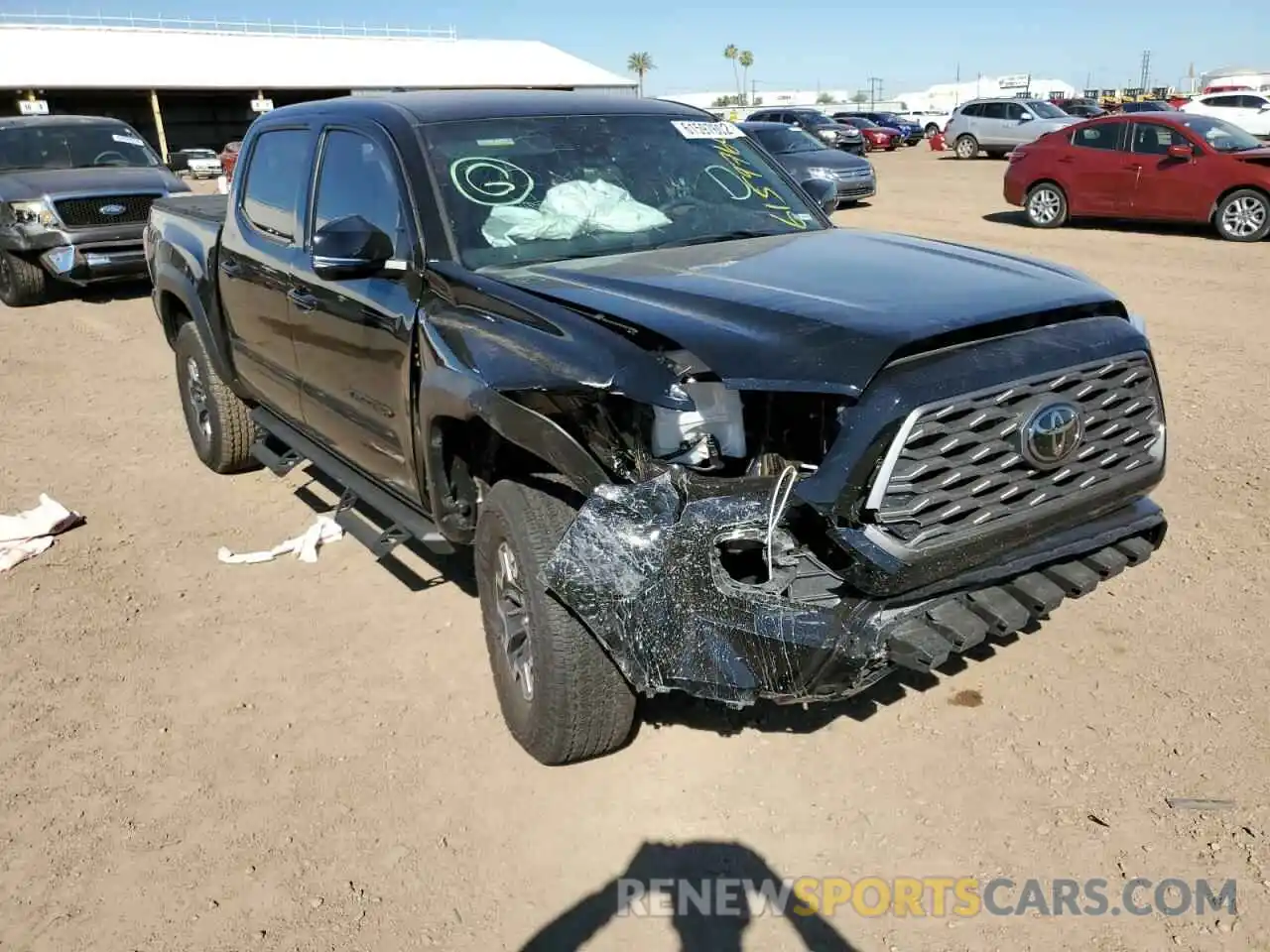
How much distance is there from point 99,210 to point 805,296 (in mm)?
10585

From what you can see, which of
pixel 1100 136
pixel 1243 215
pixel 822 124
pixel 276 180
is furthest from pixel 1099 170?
pixel 822 124

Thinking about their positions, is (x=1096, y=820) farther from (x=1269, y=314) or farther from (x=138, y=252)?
(x=138, y=252)

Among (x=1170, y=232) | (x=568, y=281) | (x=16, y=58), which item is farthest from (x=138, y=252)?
(x=16, y=58)

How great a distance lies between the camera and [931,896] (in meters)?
2.74

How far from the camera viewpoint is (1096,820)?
9.74 ft

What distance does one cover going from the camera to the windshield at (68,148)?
11891 mm

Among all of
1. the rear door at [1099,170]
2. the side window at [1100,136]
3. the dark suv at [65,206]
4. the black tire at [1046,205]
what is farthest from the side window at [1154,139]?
the dark suv at [65,206]

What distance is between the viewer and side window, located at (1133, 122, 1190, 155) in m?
13.6

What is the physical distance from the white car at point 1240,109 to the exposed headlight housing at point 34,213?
2503 cm

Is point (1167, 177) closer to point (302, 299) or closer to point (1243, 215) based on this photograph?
point (1243, 215)

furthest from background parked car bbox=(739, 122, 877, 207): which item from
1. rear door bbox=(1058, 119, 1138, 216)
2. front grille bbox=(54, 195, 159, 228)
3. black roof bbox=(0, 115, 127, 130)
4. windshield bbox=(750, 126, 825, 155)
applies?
black roof bbox=(0, 115, 127, 130)

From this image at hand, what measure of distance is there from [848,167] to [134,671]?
52.6 ft

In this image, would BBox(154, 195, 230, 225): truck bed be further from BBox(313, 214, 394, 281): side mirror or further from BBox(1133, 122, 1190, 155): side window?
BBox(1133, 122, 1190, 155): side window

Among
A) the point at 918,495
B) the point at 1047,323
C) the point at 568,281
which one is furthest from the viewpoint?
the point at 568,281
